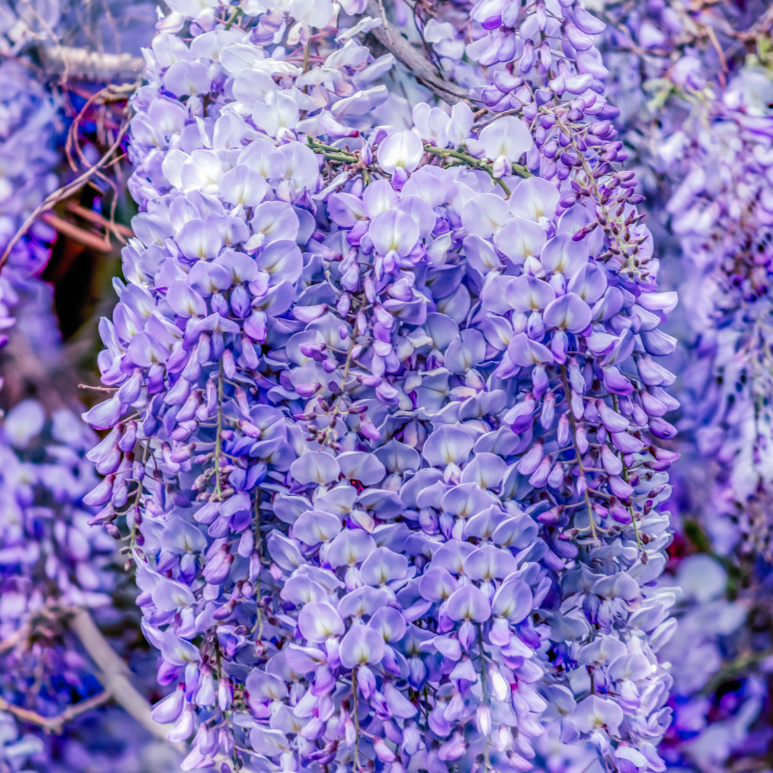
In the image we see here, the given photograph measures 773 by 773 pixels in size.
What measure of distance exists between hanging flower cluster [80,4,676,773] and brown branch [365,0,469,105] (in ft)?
0.34

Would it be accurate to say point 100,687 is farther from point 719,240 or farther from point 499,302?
point 719,240

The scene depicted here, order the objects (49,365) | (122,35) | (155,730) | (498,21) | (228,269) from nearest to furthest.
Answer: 1. (228,269)
2. (498,21)
3. (155,730)
4. (122,35)
5. (49,365)

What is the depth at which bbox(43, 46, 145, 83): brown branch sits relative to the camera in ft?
3.15

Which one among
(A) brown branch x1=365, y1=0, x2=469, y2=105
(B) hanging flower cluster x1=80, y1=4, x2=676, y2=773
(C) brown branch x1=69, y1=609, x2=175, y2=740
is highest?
(A) brown branch x1=365, y1=0, x2=469, y2=105

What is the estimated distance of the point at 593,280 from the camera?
458mm

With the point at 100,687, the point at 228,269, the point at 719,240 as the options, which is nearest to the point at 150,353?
the point at 228,269

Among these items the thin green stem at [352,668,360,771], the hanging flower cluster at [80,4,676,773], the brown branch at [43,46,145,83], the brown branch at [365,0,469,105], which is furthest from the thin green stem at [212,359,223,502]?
the brown branch at [43,46,145,83]

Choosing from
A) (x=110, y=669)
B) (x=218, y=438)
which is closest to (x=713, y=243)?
(x=218, y=438)

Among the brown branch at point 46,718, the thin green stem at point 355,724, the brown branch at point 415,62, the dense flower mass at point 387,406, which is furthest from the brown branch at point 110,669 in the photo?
the brown branch at point 415,62

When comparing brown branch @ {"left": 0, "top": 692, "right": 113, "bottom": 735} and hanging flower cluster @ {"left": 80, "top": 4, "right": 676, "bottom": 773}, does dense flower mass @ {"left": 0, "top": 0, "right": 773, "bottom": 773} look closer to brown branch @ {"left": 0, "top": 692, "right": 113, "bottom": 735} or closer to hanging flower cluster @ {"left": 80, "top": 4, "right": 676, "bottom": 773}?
hanging flower cluster @ {"left": 80, "top": 4, "right": 676, "bottom": 773}

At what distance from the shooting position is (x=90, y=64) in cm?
99

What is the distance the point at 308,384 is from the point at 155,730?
0.85 meters

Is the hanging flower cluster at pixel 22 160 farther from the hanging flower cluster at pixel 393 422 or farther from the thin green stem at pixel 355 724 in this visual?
the thin green stem at pixel 355 724

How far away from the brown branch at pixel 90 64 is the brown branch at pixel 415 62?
438 mm
